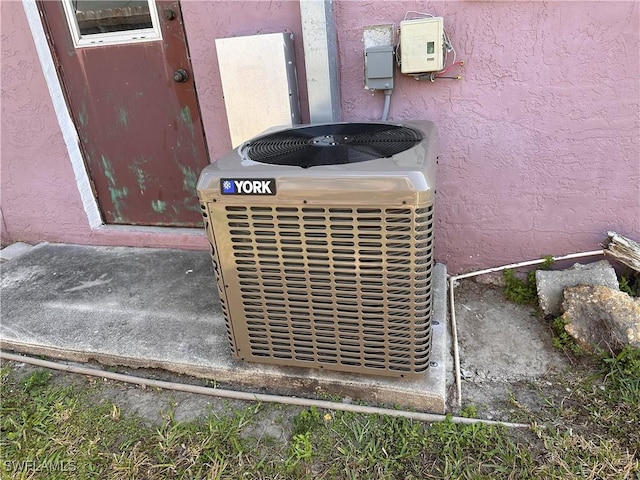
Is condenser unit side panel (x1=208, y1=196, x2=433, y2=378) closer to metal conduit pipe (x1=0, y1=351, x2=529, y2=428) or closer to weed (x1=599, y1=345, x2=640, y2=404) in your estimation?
metal conduit pipe (x1=0, y1=351, x2=529, y2=428)

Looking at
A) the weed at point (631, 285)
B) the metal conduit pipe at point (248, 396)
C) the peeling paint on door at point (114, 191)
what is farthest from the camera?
the peeling paint on door at point (114, 191)

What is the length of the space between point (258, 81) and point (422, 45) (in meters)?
0.88

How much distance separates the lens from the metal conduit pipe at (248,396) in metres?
1.85

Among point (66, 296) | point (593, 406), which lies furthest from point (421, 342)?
point (66, 296)

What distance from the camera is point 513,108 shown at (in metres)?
2.31

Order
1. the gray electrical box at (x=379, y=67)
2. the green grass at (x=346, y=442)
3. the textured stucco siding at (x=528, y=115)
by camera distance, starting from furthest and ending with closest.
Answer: the gray electrical box at (x=379, y=67) → the textured stucco siding at (x=528, y=115) → the green grass at (x=346, y=442)

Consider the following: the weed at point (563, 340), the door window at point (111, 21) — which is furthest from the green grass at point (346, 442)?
the door window at point (111, 21)

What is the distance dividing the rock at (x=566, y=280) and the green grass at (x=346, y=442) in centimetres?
39

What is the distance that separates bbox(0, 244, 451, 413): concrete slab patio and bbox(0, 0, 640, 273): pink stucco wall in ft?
1.64

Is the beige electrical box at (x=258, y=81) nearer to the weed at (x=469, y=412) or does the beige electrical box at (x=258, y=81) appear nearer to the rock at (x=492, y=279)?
the rock at (x=492, y=279)

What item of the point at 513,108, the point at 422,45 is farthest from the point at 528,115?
the point at 422,45

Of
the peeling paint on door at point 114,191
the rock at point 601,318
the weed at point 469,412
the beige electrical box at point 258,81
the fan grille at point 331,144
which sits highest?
the beige electrical box at point 258,81

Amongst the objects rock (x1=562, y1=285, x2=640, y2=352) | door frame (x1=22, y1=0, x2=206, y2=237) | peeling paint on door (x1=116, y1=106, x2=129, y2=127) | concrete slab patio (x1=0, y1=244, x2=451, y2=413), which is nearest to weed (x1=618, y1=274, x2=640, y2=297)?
rock (x1=562, y1=285, x2=640, y2=352)

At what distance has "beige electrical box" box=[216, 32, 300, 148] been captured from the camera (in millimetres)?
2354
